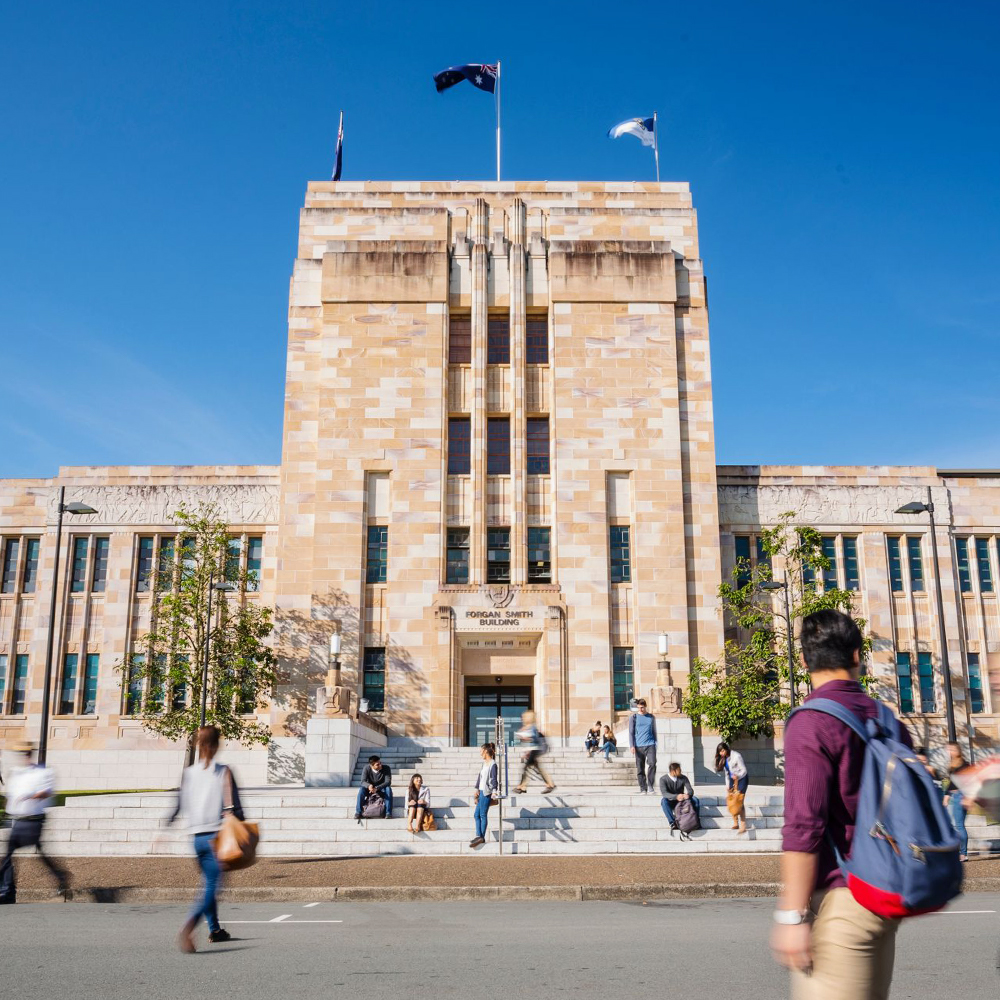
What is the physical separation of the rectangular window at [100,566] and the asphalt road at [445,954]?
85.5ft

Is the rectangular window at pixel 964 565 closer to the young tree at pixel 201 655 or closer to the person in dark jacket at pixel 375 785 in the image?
the young tree at pixel 201 655

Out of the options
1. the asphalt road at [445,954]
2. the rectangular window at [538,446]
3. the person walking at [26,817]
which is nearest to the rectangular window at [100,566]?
the rectangular window at [538,446]

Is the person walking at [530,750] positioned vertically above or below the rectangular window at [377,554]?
below

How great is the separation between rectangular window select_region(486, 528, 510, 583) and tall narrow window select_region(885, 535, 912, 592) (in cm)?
1351

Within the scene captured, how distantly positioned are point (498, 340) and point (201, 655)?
14716mm

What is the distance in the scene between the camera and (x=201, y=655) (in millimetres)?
32312

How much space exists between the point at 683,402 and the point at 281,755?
17722 millimetres

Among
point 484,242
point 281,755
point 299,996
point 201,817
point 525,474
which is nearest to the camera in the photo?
point 299,996

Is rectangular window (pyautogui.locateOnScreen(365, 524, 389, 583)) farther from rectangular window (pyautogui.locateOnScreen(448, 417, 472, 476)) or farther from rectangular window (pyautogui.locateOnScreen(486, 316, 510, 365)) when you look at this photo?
rectangular window (pyautogui.locateOnScreen(486, 316, 510, 365))

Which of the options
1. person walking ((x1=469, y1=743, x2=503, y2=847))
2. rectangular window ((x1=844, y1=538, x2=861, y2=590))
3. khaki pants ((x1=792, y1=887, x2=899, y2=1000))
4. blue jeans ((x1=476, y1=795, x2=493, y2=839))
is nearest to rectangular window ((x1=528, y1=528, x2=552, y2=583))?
rectangular window ((x1=844, y1=538, x2=861, y2=590))

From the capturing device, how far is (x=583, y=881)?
14.2m

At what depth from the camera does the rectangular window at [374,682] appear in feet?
111

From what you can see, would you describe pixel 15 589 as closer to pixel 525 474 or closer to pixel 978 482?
pixel 525 474

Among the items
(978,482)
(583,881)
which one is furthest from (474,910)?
(978,482)
